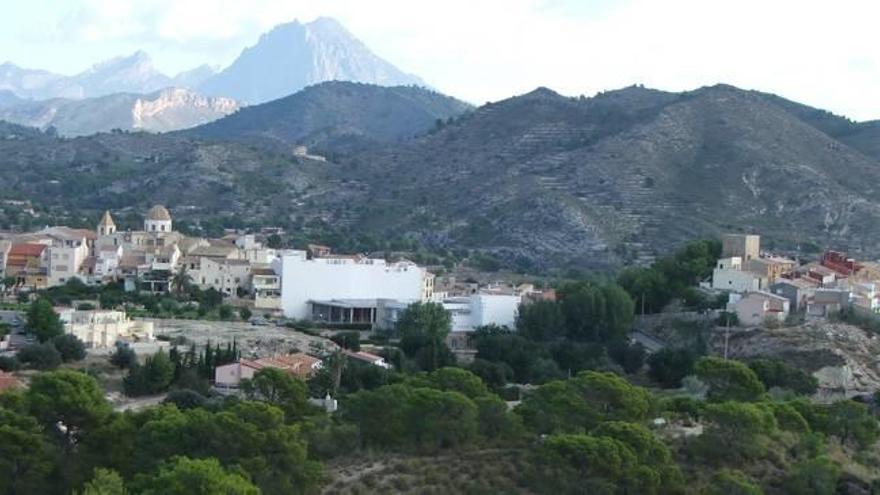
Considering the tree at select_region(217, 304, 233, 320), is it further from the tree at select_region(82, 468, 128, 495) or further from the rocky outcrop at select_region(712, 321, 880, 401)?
the tree at select_region(82, 468, 128, 495)

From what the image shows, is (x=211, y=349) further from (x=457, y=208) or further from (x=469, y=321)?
(x=457, y=208)

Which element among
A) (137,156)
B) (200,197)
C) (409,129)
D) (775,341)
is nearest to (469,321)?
(775,341)

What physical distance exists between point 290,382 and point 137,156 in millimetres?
88761

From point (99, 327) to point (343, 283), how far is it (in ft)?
42.2

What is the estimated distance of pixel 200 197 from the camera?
92375 millimetres

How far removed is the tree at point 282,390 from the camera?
2606 centimetres

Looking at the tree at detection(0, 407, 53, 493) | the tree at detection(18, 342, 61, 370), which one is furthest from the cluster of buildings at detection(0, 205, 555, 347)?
the tree at detection(0, 407, 53, 493)

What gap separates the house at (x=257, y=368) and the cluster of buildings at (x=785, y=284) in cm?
1642

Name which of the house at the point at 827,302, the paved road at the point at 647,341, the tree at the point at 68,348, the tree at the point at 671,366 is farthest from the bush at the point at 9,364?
the house at the point at 827,302

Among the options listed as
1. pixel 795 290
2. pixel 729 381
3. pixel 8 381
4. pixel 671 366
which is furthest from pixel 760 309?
pixel 8 381

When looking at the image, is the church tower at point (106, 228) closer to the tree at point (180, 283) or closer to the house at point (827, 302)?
the tree at point (180, 283)

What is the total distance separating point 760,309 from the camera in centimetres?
4206

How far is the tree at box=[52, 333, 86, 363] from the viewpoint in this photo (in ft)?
118

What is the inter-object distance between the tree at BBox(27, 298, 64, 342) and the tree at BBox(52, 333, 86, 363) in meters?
1.15
